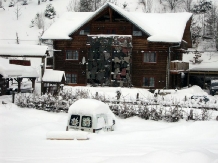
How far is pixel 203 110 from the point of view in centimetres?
1641

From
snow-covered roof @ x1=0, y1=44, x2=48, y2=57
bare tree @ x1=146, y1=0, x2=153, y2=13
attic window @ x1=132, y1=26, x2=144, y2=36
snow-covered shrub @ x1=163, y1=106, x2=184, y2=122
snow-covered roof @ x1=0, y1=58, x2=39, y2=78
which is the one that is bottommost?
snow-covered shrub @ x1=163, y1=106, x2=184, y2=122

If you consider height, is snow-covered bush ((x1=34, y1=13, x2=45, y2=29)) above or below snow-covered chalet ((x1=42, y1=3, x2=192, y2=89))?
above

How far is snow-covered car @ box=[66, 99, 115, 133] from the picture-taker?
12742 millimetres

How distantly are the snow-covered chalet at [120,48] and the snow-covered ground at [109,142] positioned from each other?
1447 centimetres

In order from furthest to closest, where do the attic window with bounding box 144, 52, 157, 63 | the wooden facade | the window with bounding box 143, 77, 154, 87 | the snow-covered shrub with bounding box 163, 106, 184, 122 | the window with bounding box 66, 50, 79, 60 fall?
the window with bounding box 66, 50, 79, 60 < the window with bounding box 143, 77, 154, 87 < the attic window with bounding box 144, 52, 157, 63 < the wooden facade < the snow-covered shrub with bounding box 163, 106, 184, 122

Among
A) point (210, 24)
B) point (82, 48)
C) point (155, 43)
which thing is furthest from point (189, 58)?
point (82, 48)

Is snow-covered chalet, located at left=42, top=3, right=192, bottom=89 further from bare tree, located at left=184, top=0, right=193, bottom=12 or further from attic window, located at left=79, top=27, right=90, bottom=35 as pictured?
bare tree, located at left=184, top=0, right=193, bottom=12

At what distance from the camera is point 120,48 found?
32.4 metres

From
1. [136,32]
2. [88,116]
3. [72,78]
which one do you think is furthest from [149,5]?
Result: [88,116]

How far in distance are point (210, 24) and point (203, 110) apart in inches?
1574

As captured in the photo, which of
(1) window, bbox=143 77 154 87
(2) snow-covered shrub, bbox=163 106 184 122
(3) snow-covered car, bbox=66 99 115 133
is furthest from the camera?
(1) window, bbox=143 77 154 87

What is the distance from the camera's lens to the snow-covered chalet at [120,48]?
105ft

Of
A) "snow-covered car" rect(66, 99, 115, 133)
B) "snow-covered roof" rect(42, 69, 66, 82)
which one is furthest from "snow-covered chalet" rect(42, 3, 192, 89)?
"snow-covered car" rect(66, 99, 115, 133)

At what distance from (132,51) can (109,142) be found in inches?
876
